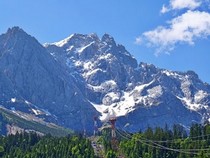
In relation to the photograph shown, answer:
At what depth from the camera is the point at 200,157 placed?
18475 centimetres

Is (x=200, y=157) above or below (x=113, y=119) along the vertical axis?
below

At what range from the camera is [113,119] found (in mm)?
179500

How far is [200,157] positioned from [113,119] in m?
37.1
